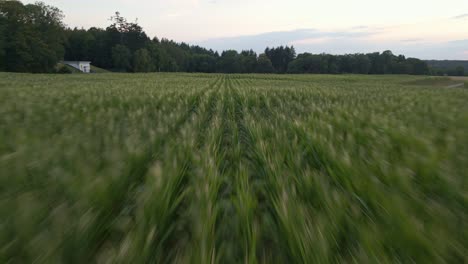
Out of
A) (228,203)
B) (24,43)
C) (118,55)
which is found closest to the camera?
(228,203)

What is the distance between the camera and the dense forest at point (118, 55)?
42656 mm

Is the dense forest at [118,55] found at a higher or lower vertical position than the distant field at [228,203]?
higher

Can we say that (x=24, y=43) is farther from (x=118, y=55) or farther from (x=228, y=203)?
(x=228, y=203)

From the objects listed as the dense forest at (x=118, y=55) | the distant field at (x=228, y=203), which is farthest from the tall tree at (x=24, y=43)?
the distant field at (x=228, y=203)

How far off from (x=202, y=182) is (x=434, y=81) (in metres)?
37.2

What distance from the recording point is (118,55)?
62.5 m

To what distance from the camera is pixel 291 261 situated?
825 millimetres

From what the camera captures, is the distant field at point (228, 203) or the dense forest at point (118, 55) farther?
the dense forest at point (118, 55)

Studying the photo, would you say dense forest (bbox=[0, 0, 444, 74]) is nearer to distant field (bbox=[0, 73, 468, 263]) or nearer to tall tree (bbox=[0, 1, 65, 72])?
tall tree (bbox=[0, 1, 65, 72])

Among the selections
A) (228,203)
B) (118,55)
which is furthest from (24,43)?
(228,203)

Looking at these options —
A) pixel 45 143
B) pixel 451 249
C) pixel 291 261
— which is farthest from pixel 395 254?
pixel 45 143

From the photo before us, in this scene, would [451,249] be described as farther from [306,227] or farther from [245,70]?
[245,70]

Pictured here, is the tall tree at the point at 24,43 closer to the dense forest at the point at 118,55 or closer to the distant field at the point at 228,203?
the dense forest at the point at 118,55

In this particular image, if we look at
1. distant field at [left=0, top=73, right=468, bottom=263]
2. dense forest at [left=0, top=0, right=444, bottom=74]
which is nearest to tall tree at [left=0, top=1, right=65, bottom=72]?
dense forest at [left=0, top=0, right=444, bottom=74]
